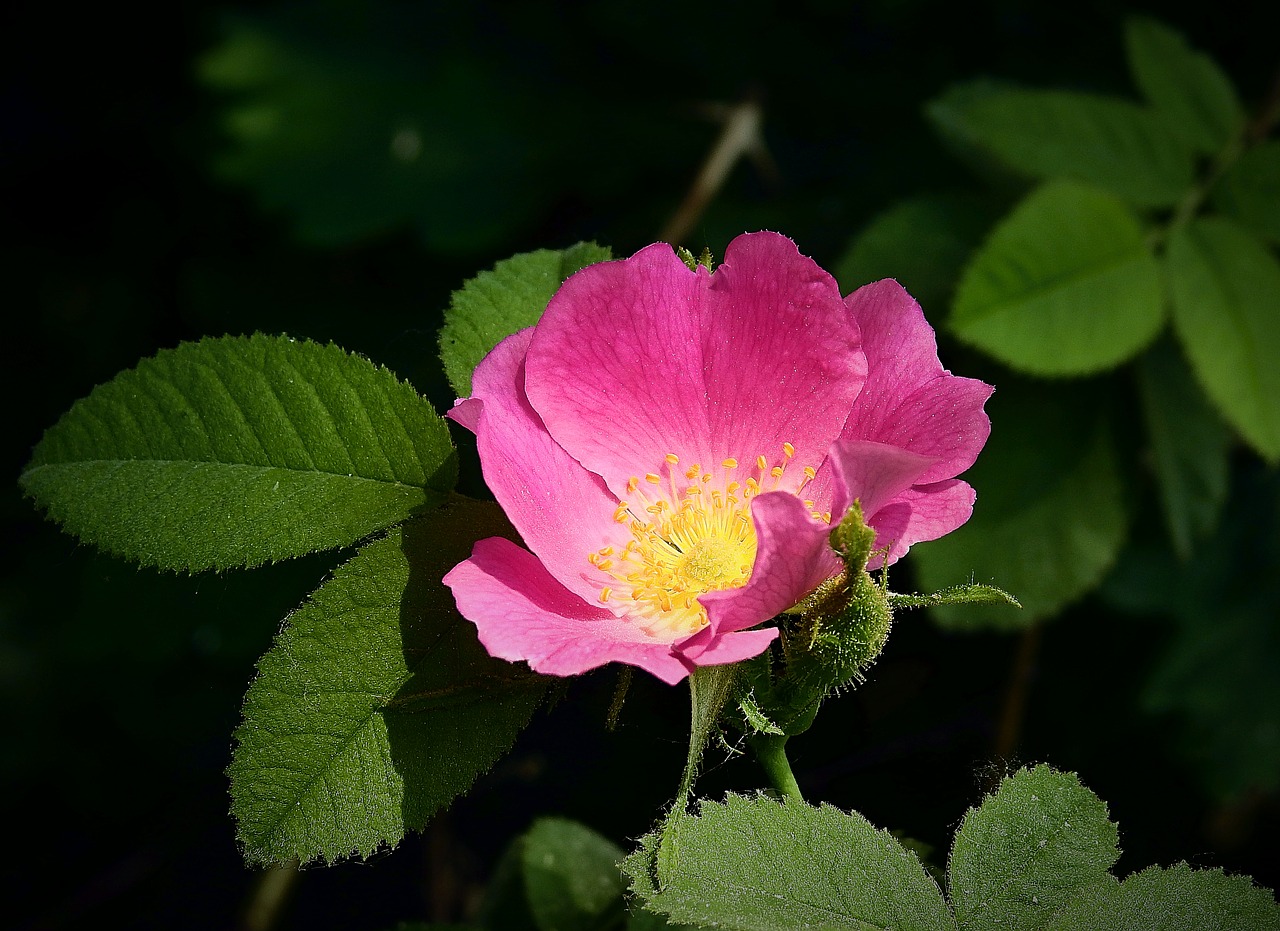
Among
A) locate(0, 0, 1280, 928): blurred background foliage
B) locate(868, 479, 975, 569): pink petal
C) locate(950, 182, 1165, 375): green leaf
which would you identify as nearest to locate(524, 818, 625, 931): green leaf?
locate(0, 0, 1280, 928): blurred background foliage

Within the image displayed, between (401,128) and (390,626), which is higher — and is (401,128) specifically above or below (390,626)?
below

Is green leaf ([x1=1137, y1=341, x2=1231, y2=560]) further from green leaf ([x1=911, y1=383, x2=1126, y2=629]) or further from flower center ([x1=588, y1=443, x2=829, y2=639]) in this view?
flower center ([x1=588, y1=443, x2=829, y2=639])

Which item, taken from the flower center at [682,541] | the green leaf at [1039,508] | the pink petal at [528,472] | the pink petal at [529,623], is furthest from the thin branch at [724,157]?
the pink petal at [529,623]

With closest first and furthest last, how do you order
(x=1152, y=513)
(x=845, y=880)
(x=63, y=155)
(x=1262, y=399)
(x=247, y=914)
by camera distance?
(x=845, y=880), (x=1262, y=399), (x=247, y=914), (x=1152, y=513), (x=63, y=155)

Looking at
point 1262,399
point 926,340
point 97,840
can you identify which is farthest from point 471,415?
point 97,840

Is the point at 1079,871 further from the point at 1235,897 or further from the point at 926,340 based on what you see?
the point at 926,340

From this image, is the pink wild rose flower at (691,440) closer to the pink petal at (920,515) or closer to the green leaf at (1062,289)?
the pink petal at (920,515)
